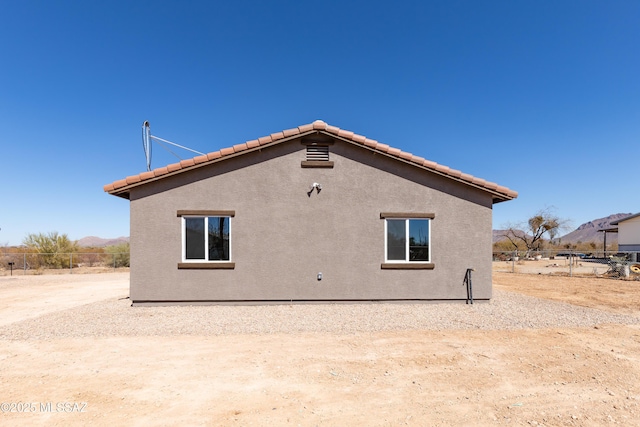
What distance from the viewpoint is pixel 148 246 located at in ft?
29.2

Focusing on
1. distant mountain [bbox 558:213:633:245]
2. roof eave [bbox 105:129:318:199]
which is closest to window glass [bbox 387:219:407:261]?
roof eave [bbox 105:129:318:199]

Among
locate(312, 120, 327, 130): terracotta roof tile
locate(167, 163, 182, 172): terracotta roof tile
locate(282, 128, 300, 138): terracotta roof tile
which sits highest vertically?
locate(312, 120, 327, 130): terracotta roof tile

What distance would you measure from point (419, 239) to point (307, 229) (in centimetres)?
362

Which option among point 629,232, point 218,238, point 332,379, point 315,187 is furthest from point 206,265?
point 629,232

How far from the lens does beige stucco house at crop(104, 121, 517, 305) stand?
29.4ft

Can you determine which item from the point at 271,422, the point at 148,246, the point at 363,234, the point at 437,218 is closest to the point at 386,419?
the point at 271,422

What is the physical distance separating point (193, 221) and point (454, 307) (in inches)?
330

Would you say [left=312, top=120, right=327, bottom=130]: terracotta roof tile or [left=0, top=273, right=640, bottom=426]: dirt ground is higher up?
[left=312, top=120, right=327, bottom=130]: terracotta roof tile

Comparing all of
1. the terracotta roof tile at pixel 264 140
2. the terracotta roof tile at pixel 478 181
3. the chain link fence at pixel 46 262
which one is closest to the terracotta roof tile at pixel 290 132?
the terracotta roof tile at pixel 264 140

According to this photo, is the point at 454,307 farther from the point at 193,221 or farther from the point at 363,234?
the point at 193,221

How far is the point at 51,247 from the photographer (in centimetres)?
2364

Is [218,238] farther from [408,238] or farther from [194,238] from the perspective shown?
[408,238]

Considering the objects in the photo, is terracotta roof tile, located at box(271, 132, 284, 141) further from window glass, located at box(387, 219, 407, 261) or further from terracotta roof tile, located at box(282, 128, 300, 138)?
window glass, located at box(387, 219, 407, 261)

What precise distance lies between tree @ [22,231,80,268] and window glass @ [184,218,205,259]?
2086 cm
